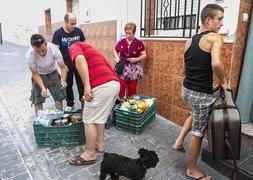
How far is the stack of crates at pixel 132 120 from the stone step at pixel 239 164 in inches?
35.7

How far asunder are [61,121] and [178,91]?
5.44 ft

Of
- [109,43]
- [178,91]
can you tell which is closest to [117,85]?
[178,91]

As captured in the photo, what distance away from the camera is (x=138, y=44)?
3.57 metres

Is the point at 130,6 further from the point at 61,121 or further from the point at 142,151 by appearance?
the point at 142,151

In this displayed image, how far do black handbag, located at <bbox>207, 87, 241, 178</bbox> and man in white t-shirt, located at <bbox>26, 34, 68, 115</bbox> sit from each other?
205 centimetres

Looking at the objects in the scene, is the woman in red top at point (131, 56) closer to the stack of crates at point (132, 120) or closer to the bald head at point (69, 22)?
the stack of crates at point (132, 120)

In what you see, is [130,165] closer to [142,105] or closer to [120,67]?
[142,105]

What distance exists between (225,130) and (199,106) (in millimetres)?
332

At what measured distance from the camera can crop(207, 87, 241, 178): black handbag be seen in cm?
176

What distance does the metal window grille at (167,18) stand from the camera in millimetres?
3384

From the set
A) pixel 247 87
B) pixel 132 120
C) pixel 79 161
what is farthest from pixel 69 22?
pixel 247 87

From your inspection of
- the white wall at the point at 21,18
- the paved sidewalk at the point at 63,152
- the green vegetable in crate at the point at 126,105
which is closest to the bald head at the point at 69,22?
the green vegetable in crate at the point at 126,105

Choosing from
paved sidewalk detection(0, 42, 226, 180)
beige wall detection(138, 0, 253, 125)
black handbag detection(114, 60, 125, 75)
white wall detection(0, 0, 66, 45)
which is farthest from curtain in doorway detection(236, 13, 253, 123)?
white wall detection(0, 0, 66, 45)

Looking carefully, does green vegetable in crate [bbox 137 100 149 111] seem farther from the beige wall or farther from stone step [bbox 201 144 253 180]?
stone step [bbox 201 144 253 180]
